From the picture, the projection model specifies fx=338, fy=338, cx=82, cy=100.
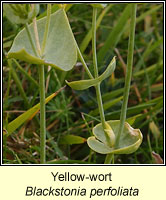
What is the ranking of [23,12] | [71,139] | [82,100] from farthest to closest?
[82,100] < [71,139] < [23,12]

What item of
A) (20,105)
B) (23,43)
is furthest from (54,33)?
(20,105)

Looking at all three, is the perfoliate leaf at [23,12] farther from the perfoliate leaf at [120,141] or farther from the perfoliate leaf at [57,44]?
the perfoliate leaf at [120,141]

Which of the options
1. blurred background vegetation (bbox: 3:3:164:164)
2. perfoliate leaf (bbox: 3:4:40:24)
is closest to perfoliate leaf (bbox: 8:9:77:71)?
perfoliate leaf (bbox: 3:4:40:24)

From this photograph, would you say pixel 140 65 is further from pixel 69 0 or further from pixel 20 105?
pixel 69 0

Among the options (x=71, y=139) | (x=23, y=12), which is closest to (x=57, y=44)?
(x=23, y=12)

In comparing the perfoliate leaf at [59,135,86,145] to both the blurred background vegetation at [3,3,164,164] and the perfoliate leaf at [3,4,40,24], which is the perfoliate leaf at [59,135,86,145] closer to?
the blurred background vegetation at [3,3,164,164]

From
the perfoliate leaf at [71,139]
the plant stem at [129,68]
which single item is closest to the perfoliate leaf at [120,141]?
the plant stem at [129,68]

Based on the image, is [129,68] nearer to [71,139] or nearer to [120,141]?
Answer: [120,141]
